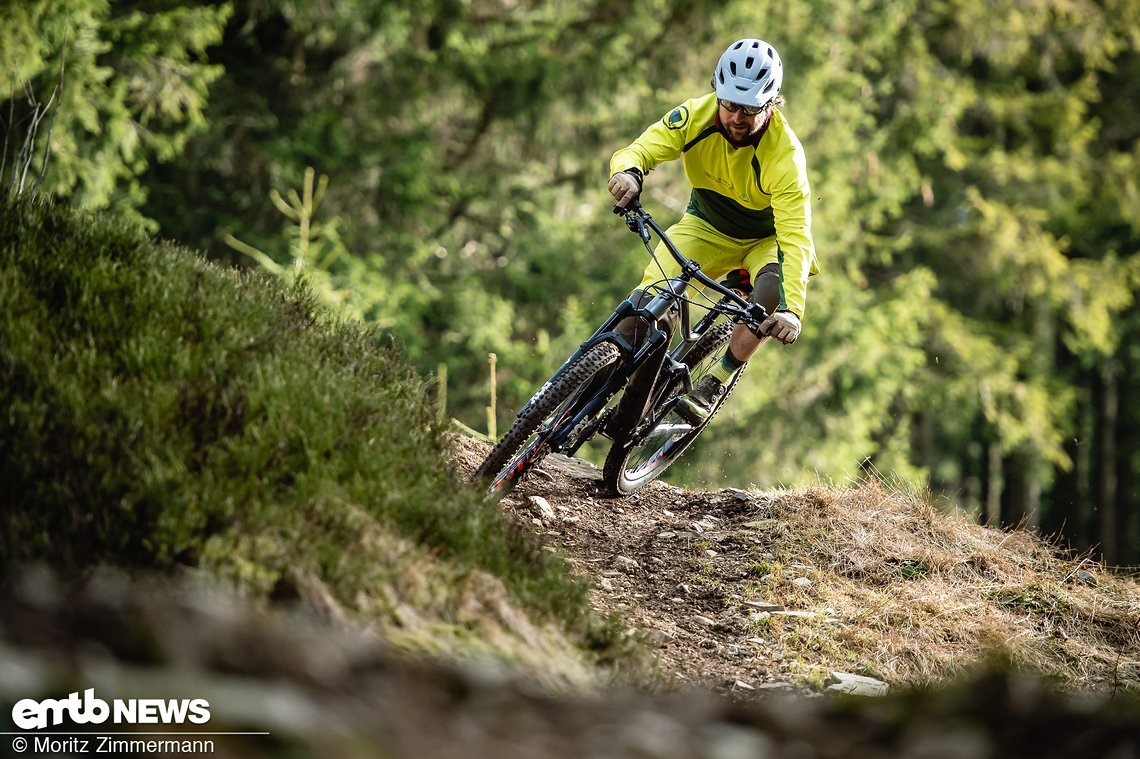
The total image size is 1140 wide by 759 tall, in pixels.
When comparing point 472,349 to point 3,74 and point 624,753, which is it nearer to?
point 3,74

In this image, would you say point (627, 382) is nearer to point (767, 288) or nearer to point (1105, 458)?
point (767, 288)

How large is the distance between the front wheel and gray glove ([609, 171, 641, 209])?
4.79 ft

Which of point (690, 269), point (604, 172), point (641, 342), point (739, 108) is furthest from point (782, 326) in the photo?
point (604, 172)

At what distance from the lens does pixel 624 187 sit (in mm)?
6414

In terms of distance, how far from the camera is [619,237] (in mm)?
19531


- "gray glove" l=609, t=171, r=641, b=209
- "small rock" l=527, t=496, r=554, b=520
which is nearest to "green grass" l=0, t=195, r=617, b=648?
"gray glove" l=609, t=171, r=641, b=209

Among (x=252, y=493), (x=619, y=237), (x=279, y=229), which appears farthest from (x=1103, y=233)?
(x=252, y=493)

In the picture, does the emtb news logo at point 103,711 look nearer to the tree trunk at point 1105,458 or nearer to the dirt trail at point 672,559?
the dirt trail at point 672,559

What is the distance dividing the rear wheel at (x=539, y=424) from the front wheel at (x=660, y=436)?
1.04 m

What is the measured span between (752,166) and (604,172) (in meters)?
12.4

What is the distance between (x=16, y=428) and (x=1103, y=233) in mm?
26440

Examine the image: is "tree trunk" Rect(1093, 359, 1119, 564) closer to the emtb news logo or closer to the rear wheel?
the rear wheel

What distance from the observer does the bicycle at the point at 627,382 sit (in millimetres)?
6219

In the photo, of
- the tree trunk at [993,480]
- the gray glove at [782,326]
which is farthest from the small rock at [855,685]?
the tree trunk at [993,480]
